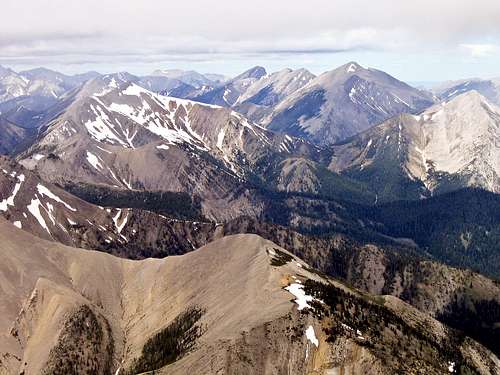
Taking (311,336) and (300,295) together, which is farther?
(300,295)

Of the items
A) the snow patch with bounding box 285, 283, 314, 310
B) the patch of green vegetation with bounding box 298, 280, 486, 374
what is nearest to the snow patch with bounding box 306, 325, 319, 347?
the patch of green vegetation with bounding box 298, 280, 486, 374

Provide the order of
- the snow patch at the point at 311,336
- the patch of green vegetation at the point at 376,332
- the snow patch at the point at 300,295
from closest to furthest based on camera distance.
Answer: the snow patch at the point at 311,336
the patch of green vegetation at the point at 376,332
the snow patch at the point at 300,295

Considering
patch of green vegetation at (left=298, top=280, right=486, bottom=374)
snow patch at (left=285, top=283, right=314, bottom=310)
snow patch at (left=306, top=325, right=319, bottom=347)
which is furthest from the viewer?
snow patch at (left=285, top=283, right=314, bottom=310)

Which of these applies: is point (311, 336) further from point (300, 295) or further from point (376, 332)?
point (376, 332)

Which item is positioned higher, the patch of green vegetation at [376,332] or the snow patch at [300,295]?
the snow patch at [300,295]

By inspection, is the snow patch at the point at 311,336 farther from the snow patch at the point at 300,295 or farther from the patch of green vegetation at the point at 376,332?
the snow patch at the point at 300,295

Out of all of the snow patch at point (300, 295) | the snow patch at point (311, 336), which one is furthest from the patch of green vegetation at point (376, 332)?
the snow patch at point (311, 336)

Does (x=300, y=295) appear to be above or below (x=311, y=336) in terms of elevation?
above

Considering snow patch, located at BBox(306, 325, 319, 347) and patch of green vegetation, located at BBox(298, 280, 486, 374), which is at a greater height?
snow patch, located at BBox(306, 325, 319, 347)

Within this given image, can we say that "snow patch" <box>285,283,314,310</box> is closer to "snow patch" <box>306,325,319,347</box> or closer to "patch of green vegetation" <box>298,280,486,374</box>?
"patch of green vegetation" <box>298,280,486,374</box>

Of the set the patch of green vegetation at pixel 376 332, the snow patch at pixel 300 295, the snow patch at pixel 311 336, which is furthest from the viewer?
the snow patch at pixel 300 295

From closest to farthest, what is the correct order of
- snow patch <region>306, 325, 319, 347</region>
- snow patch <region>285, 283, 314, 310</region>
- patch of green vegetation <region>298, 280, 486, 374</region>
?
1. snow patch <region>306, 325, 319, 347</region>
2. patch of green vegetation <region>298, 280, 486, 374</region>
3. snow patch <region>285, 283, 314, 310</region>

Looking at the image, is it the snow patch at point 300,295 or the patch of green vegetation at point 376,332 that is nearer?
the patch of green vegetation at point 376,332

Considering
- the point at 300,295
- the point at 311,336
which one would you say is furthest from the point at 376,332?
the point at 311,336
